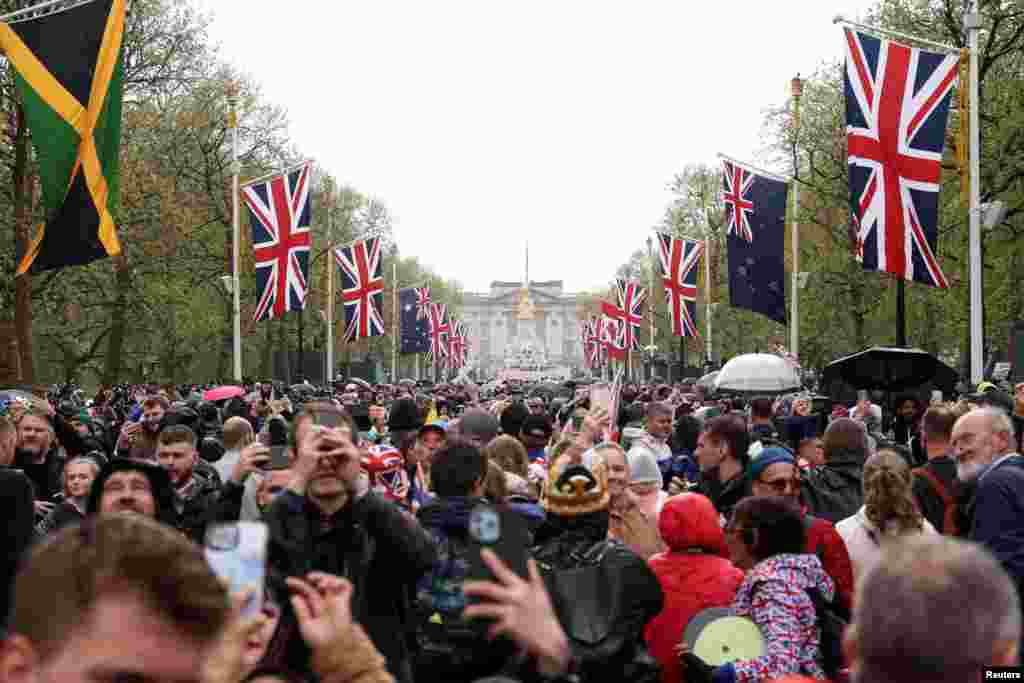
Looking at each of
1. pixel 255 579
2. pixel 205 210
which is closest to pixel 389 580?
pixel 255 579

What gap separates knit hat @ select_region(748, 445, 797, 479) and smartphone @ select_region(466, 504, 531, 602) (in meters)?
3.41

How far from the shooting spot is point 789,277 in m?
42.7

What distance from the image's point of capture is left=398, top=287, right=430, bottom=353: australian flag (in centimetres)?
4747

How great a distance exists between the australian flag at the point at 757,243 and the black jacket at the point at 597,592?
21.7m

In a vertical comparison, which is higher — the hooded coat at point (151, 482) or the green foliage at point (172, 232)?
the green foliage at point (172, 232)

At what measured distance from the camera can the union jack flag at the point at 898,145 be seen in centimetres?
1582

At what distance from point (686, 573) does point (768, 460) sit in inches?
59.5

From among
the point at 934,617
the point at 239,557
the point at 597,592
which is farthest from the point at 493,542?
the point at 597,592

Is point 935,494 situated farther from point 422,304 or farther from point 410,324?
point 422,304

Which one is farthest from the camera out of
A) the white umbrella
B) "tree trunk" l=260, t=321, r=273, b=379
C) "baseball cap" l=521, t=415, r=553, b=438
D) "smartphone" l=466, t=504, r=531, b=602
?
"tree trunk" l=260, t=321, r=273, b=379

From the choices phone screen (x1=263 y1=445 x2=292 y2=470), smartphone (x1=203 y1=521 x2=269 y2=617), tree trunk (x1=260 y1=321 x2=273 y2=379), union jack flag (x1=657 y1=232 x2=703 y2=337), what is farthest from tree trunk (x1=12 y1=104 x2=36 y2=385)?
smartphone (x1=203 y1=521 x2=269 y2=617)

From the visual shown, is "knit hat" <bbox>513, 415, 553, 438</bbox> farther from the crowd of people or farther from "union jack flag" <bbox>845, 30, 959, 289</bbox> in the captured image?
"union jack flag" <bbox>845, 30, 959, 289</bbox>

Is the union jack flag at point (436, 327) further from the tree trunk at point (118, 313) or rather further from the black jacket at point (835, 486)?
the black jacket at point (835, 486)

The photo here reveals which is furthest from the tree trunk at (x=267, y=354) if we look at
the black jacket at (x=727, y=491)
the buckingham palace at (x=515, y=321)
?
the buckingham palace at (x=515, y=321)
